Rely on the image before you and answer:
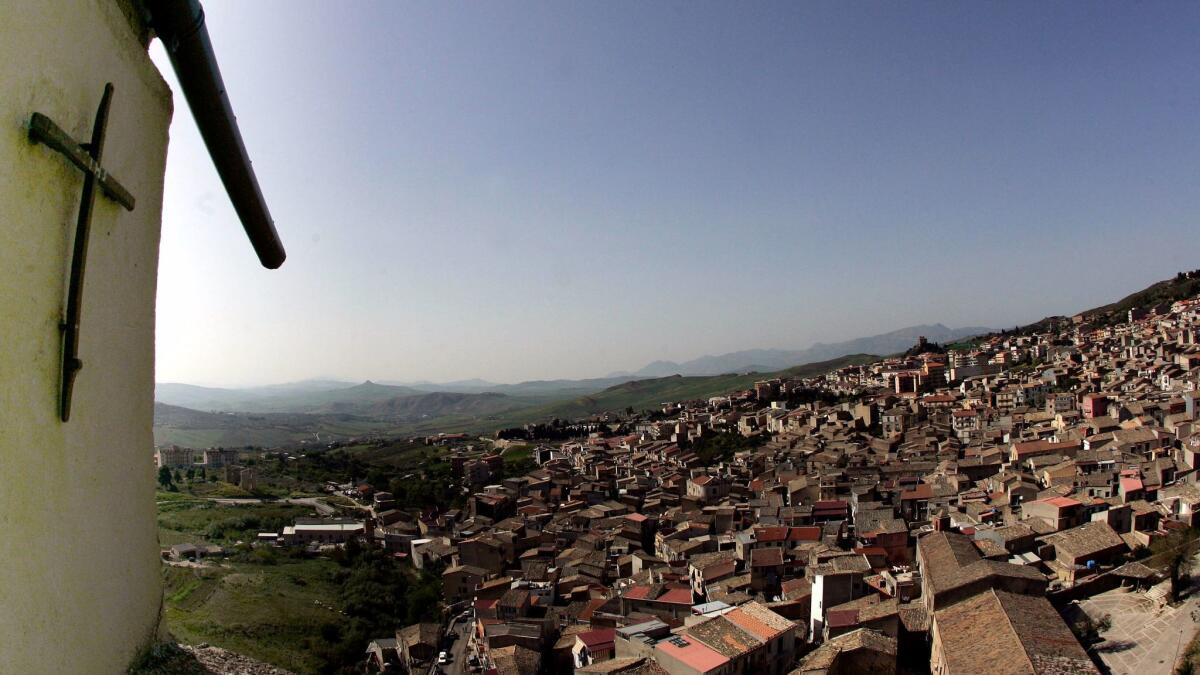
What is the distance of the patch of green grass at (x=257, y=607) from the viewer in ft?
53.4

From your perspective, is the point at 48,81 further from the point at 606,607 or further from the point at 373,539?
the point at 373,539

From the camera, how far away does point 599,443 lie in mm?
54844

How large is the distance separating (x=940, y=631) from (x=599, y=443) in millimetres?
42669

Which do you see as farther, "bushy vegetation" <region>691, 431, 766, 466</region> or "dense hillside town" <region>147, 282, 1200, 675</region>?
"bushy vegetation" <region>691, 431, 766, 466</region>

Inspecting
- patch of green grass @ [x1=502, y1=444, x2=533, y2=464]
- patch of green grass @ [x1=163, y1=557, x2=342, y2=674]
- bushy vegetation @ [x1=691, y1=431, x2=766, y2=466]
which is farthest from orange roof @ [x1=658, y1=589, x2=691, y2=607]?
patch of green grass @ [x1=502, y1=444, x2=533, y2=464]

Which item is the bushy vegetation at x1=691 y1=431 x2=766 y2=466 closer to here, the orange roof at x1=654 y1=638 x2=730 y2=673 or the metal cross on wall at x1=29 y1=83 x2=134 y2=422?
the orange roof at x1=654 y1=638 x2=730 y2=673

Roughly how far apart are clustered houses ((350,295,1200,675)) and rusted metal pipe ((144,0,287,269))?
12401mm

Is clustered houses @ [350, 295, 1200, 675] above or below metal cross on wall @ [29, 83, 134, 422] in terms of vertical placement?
below

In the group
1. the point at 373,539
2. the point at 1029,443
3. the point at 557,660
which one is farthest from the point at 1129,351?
the point at 373,539

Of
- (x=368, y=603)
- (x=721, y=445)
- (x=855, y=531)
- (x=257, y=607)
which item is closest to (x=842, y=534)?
(x=855, y=531)

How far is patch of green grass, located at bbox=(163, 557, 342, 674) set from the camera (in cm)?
1627

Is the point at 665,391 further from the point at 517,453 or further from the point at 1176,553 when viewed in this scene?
the point at 1176,553

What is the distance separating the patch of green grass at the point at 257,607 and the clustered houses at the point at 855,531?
4.68 m

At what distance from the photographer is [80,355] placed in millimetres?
1752
